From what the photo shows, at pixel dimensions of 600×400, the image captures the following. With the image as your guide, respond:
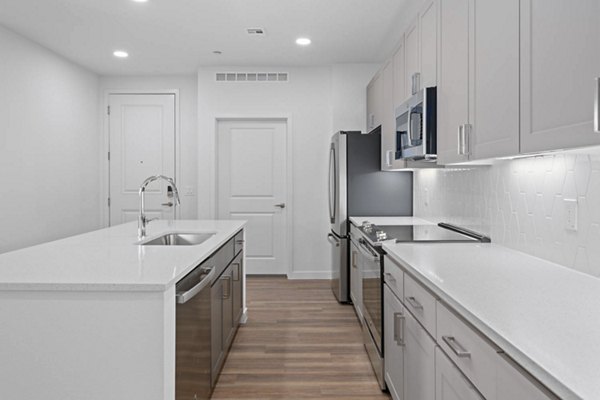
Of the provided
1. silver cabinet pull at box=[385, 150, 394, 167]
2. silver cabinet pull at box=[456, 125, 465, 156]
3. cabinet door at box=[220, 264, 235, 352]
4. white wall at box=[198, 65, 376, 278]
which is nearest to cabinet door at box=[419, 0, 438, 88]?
silver cabinet pull at box=[456, 125, 465, 156]

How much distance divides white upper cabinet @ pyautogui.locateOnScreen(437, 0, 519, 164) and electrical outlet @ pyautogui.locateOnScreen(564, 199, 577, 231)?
36 centimetres

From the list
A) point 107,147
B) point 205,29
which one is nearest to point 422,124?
point 205,29

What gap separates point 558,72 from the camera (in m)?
1.34

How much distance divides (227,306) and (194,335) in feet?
3.22

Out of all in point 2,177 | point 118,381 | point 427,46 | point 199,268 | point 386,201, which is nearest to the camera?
point 118,381

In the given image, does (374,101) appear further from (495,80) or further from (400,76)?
(495,80)

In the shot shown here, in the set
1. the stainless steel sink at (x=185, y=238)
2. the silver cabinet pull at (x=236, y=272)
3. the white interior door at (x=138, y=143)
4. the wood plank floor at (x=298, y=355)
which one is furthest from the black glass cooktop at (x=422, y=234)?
the white interior door at (x=138, y=143)

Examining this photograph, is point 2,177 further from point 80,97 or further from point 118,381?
point 118,381

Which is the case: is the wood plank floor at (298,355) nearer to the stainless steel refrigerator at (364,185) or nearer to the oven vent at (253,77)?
the stainless steel refrigerator at (364,185)

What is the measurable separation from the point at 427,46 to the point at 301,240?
3.42 meters

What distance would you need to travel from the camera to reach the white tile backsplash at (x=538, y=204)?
5.58 feet

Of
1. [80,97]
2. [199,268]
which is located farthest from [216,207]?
[199,268]

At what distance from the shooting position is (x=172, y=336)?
68.1 inches

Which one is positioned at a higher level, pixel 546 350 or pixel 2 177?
pixel 2 177
